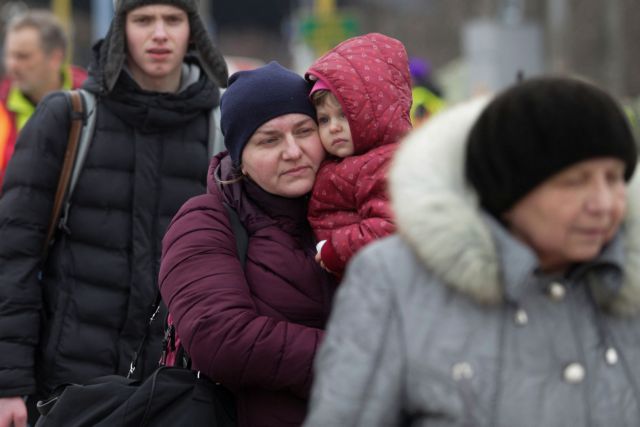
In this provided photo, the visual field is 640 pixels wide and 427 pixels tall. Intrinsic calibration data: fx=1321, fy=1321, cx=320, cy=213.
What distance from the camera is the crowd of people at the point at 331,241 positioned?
2.64 m

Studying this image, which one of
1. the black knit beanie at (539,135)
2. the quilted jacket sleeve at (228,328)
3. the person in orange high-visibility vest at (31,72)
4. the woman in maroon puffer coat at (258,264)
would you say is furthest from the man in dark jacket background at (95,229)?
the person in orange high-visibility vest at (31,72)

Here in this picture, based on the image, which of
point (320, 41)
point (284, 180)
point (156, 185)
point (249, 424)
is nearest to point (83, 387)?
point (249, 424)

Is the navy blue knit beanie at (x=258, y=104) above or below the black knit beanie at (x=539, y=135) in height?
below

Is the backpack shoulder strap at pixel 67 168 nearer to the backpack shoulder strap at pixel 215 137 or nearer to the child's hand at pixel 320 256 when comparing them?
the backpack shoulder strap at pixel 215 137

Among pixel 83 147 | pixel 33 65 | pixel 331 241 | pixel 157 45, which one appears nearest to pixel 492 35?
pixel 33 65

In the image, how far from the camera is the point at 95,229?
15.1ft

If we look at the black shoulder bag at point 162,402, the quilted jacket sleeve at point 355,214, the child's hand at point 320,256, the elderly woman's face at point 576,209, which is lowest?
the black shoulder bag at point 162,402

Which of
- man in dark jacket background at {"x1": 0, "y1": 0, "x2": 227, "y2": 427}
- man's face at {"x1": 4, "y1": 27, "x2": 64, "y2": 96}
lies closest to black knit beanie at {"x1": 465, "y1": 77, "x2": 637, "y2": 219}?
man in dark jacket background at {"x1": 0, "y1": 0, "x2": 227, "y2": 427}

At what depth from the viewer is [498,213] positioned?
2.72 metres

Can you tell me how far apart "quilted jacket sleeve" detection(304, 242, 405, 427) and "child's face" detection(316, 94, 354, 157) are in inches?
35.1

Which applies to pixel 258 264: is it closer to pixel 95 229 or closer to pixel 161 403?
pixel 161 403

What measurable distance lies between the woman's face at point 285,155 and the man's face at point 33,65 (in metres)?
3.73

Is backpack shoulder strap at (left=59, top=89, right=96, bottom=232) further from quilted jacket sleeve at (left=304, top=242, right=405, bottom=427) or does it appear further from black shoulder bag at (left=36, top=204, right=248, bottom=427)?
quilted jacket sleeve at (left=304, top=242, right=405, bottom=427)

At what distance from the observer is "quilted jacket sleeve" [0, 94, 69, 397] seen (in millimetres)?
4504
